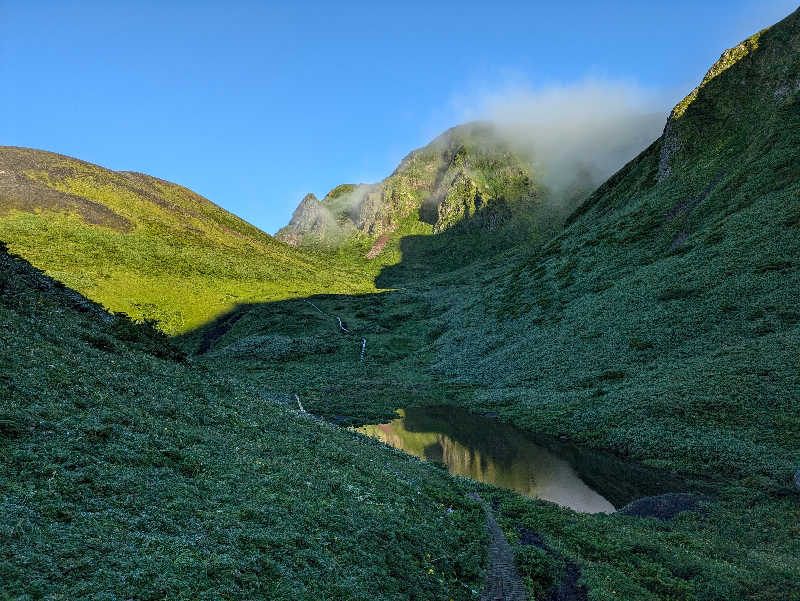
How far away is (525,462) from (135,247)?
112 meters

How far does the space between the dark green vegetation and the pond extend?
202 cm

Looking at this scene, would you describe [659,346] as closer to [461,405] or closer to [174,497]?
[461,405]

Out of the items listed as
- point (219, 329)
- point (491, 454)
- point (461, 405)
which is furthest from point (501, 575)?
point (219, 329)

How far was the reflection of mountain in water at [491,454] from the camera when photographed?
97.0 feet

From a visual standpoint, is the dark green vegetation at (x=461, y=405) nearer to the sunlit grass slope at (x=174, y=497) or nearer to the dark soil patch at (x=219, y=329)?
the sunlit grass slope at (x=174, y=497)

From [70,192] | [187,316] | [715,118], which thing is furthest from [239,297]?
[715,118]

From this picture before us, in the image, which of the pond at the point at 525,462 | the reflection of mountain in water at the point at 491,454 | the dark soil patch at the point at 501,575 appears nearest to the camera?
the dark soil patch at the point at 501,575

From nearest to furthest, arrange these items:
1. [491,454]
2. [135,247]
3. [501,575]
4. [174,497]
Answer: [174,497] → [501,575] → [491,454] → [135,247]

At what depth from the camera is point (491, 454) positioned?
36.5 metres

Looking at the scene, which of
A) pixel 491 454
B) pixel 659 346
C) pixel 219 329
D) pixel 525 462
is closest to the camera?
pixel 525 462

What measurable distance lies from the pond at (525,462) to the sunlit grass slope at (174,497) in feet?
33.8


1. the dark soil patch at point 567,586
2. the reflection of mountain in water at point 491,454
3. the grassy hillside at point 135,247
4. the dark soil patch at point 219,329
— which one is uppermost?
the grassy hillside at point 135,247

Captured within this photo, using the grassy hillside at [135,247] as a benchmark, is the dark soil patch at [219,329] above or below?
below

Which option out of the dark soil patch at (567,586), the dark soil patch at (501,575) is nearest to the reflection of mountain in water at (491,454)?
the dark soil patch at (567,586)
